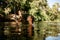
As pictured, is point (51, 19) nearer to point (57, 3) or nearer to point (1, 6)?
point (57, 3)

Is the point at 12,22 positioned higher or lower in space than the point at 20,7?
lower

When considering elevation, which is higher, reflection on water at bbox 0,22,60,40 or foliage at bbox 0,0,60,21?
foliage at bbox 0,0,60,21

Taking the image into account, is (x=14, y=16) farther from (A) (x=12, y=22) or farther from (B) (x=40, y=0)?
(B) (x=40, y=0)

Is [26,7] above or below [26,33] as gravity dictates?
above

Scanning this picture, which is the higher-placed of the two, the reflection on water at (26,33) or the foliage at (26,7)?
the foliage at (26,7)

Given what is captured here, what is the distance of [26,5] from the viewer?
34.4 meters

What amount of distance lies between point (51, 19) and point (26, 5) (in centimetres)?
924

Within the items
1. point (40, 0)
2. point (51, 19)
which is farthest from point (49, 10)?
point (40, 0)

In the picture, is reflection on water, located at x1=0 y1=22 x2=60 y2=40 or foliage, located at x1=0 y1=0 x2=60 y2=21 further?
foliage, located at x1=0 y1=0 x2=60 y2=21

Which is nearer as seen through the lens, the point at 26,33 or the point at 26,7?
the point at 26,33

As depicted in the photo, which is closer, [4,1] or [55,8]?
[4,1]

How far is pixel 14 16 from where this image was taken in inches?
1364

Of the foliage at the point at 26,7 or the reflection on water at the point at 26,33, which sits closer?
the reflection on water at the point at 26,33

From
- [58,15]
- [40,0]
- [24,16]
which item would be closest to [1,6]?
[24,16]
